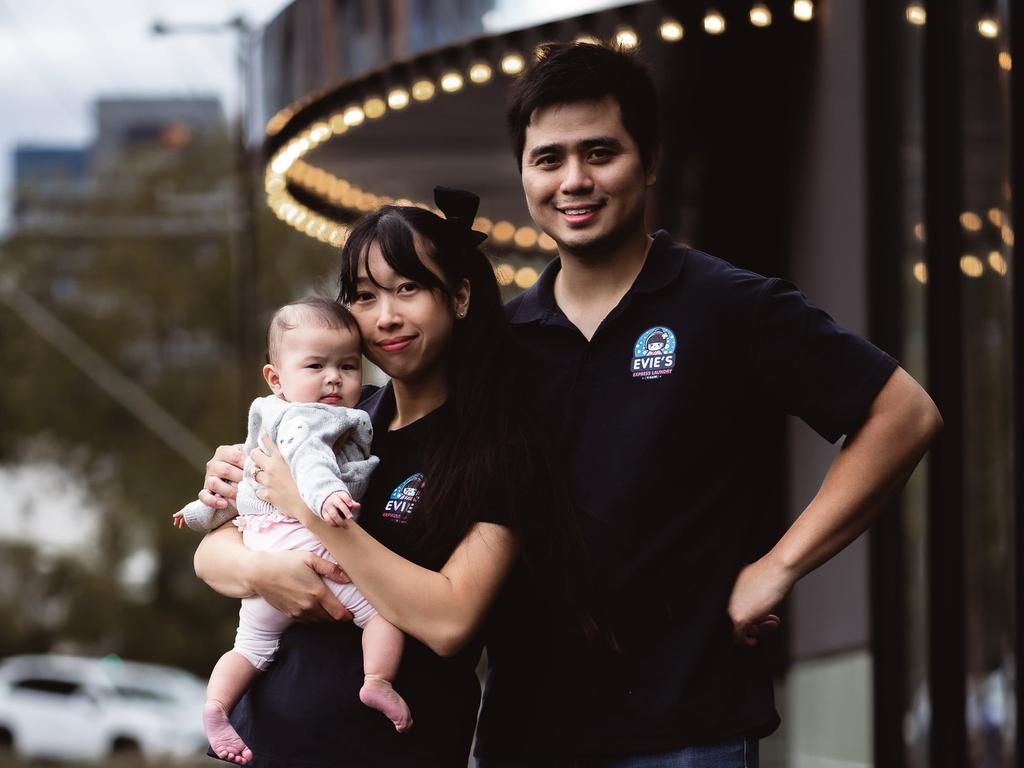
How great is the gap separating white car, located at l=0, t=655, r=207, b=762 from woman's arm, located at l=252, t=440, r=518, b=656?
74.9 ft

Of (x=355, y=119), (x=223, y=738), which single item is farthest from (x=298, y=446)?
(x=355, y=119)

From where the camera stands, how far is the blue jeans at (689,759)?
2.99m

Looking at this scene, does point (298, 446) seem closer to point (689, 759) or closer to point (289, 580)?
point (289, 580)

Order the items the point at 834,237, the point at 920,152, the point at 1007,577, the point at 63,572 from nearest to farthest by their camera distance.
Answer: the point at 1007,577 → the point at 920,152 → the point at 834,237 → the point at 63,572

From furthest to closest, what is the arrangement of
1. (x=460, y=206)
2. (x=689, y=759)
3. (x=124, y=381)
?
1. (x=124, y=381)
2. (x=460, y=206)
3. (x=689, y=759)

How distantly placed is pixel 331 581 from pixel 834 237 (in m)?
7.02

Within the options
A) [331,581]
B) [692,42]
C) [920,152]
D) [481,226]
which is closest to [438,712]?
[331,581]

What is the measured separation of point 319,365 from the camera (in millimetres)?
3164

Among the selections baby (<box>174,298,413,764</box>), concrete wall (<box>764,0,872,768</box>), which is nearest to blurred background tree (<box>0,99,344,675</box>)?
concrete wall (<box>764,0,872,768</box>)

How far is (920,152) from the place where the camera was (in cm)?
730

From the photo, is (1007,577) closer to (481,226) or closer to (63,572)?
(481,226)

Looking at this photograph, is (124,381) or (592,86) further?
(124,381)

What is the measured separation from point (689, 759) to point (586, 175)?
1213 mm

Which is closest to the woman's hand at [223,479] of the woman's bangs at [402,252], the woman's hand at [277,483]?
the woman's hand at [277,483]
